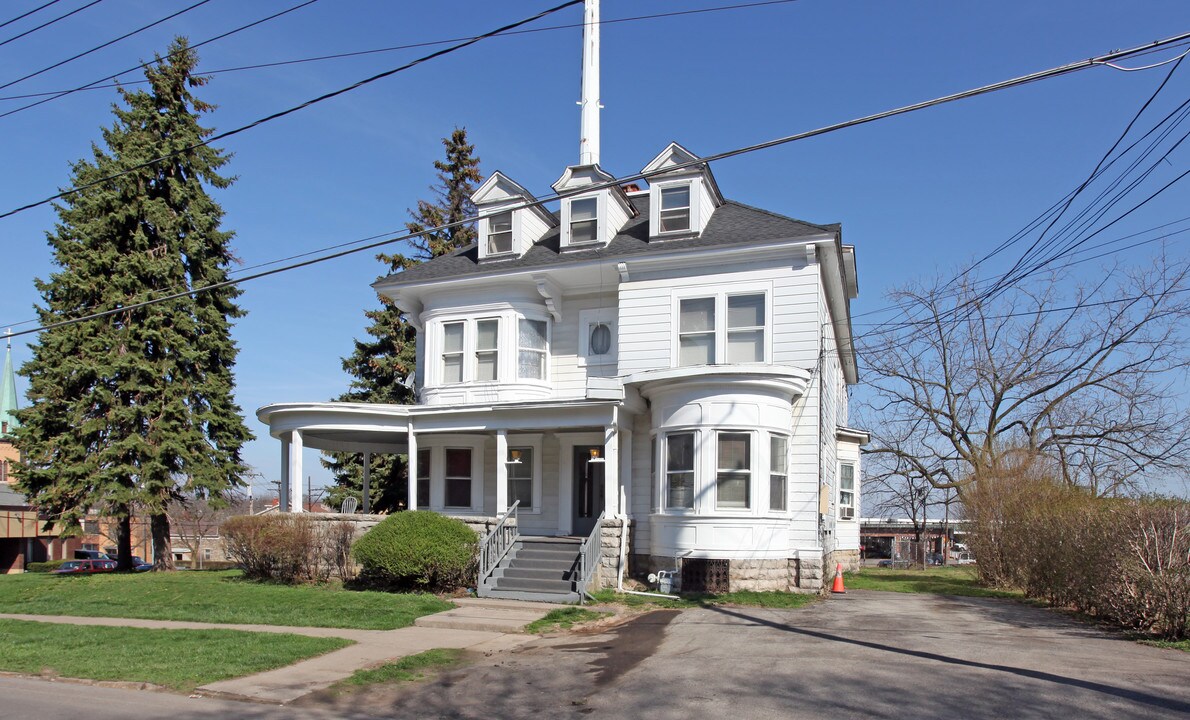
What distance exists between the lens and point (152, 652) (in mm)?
10750

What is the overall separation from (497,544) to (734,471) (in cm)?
476

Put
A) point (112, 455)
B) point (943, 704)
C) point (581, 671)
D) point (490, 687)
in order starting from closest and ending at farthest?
1. point (943, 704)
2. point (490, 687)
3. point (581, 671)
4. point (112, 455)

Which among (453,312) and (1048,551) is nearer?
(1048,551)

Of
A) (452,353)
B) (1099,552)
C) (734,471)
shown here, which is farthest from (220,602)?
(1099,552)

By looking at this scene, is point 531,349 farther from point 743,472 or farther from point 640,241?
point 743,472

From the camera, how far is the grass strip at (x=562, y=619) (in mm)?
13133

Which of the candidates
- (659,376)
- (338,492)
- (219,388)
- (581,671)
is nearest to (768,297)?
(659,376)

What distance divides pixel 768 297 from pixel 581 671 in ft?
34.3

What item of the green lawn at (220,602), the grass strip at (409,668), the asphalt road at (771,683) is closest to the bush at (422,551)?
the green lawn at (220,602)

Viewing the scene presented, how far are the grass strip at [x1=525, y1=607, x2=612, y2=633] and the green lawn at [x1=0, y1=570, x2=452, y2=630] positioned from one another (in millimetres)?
1927

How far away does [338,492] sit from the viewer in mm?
34094

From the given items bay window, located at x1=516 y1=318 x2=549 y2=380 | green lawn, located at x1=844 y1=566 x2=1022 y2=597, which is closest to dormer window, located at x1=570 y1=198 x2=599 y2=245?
bay window, located at x1=516 y1=318 x2=549 y2=380

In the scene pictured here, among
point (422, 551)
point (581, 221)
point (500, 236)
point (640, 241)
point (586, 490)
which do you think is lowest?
point (422, 551)

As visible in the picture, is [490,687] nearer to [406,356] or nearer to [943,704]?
[943,704]
